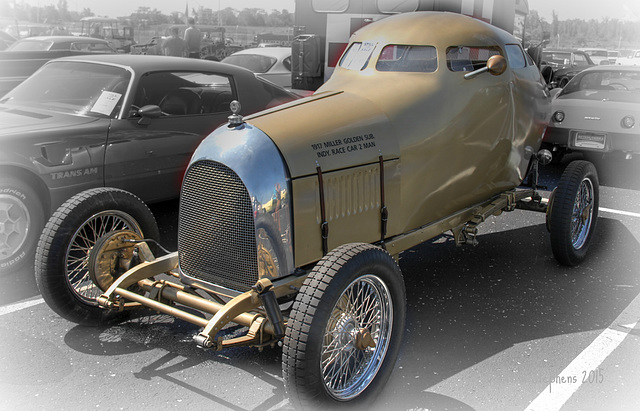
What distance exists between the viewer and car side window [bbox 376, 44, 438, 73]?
4.66 meters

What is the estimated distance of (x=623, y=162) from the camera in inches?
393

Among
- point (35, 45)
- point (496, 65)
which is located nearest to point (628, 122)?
point (496, 65)

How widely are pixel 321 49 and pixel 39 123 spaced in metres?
5.01

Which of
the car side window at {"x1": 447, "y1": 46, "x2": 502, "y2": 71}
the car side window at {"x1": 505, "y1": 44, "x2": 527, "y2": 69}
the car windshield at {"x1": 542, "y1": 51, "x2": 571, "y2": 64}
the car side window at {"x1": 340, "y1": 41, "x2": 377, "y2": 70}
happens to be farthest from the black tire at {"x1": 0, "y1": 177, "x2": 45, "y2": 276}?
the car windshield at {"x1": 542, "y1": 51, "x2": 571, "y2": 64}

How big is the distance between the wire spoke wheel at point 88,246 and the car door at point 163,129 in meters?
1.36

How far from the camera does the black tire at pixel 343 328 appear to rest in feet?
9.69

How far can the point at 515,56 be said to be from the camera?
5426 mm

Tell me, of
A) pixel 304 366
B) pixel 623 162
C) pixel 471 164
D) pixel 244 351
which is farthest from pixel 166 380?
pixel 623 162

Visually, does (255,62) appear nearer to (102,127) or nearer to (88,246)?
(102,127)

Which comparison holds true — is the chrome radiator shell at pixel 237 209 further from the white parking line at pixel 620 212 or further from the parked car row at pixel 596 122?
the parked car row at pixel 596 122

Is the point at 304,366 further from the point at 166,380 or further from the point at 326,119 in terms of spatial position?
the point at 326,119

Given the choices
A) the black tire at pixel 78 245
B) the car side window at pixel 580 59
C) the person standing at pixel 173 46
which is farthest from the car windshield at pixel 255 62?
the car side window at pixel 580 59

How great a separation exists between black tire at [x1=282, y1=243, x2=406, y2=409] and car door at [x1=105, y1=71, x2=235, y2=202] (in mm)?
3115

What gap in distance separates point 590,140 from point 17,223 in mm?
7090
